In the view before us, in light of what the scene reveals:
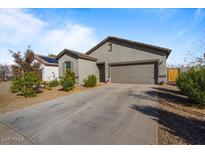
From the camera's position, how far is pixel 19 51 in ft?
34.2

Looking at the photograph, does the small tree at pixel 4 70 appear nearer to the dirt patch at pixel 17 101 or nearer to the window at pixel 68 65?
the window at pixel 68 65

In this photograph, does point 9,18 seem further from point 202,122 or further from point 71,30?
point 202,122

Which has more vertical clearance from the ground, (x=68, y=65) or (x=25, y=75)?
(x=68, y=65)

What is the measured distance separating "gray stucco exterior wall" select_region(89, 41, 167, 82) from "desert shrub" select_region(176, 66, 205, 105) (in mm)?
7181

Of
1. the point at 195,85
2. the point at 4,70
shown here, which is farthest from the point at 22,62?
the point at 4,70

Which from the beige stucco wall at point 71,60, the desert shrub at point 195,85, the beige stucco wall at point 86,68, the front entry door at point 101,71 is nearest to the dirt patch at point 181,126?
the desert shrub at point 195,85

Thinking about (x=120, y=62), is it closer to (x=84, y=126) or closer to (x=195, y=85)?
(x=195, y=85)

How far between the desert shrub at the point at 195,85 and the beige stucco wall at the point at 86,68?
10753 millimetres

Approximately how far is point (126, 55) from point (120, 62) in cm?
113

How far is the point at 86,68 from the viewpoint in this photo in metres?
16.5

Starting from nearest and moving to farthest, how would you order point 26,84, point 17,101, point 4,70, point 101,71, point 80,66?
1. point 17,101
2. point 26,84
3. point 80,66
4. point 101,71
5. point 4,70

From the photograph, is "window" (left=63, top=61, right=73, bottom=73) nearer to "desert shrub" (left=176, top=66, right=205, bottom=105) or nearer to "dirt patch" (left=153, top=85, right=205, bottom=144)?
"desert shrub" (left=176, top=66, right=205, bottom=105)

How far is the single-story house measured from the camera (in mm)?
14594
